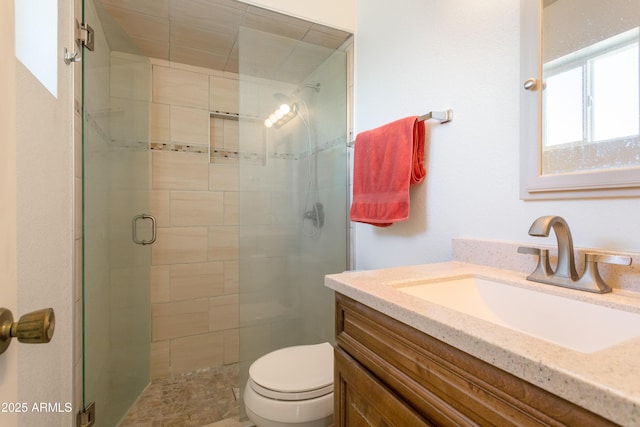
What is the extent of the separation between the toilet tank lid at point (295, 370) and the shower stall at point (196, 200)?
337mm

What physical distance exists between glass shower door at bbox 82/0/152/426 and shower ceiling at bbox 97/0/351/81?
0.14 m

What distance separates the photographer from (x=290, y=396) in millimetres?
1127

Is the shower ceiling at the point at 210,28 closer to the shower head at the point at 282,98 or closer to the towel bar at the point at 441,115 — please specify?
the shower head at the point at 282,98

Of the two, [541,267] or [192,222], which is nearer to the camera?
[541,267]

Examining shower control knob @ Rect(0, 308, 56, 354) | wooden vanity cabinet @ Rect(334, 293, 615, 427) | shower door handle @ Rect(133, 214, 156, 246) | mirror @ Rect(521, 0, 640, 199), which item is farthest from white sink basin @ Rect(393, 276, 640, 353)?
shower door handle @ Rect(133, 214, 156, 246)


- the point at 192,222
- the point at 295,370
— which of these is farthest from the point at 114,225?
the point at 295,370

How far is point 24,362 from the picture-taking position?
816 millimetres

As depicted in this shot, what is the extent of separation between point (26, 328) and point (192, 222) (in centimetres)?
192

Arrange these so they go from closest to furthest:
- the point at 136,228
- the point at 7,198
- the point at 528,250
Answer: the point at 7,198, the point at 528,250, the point at 136,228

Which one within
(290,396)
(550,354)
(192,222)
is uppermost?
(192,222)

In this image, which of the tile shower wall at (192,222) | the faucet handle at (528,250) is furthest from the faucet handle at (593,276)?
the tile shower wall at (192,222)

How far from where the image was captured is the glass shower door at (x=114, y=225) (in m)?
1.36

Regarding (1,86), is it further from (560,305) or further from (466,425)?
(560,305)

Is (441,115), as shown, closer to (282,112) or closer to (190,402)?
(282,112)
